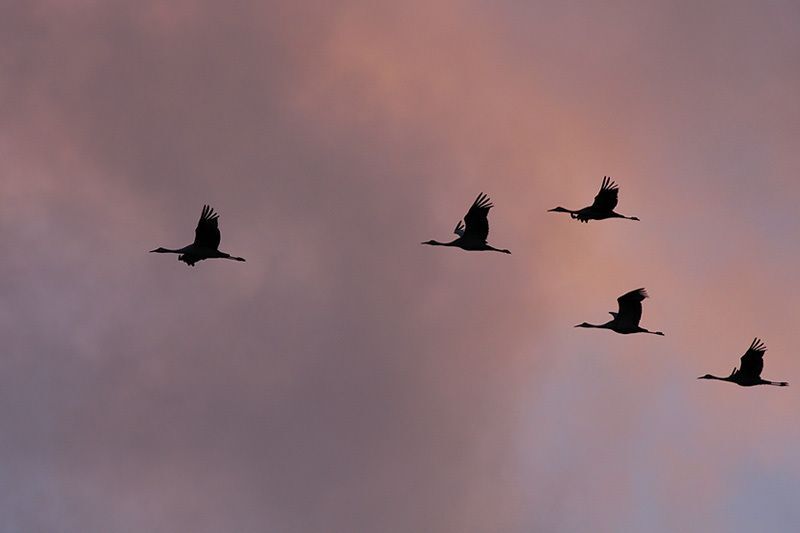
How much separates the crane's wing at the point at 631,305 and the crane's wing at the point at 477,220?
7.63m

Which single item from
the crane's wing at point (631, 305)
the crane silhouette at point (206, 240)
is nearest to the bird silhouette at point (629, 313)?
the crane's wing at point (631, 305)

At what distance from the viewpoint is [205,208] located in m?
54.5

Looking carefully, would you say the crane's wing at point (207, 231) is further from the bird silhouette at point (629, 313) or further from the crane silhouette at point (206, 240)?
the bird silhouette at point (629, 313)

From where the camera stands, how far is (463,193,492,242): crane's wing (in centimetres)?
5925

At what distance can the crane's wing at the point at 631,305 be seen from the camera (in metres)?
60.7

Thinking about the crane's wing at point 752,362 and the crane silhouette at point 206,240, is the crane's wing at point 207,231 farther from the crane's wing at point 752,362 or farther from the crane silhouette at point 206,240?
the crane's wing at point 752,362

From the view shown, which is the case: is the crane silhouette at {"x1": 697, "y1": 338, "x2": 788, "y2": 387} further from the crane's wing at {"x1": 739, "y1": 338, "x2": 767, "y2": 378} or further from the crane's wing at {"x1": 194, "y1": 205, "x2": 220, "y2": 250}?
the crane's wing at {"x1": 194, "y1": 205, "x2": 220, "y2": 250}

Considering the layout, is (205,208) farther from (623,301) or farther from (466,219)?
(623,301)

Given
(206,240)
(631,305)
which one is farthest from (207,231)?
(631,305)

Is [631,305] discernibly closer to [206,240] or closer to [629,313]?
[629,313]

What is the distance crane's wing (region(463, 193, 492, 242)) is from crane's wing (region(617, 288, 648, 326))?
25.0 feet

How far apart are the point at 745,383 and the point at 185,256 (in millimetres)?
28710

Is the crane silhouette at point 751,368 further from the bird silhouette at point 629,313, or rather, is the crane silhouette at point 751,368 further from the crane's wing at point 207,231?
the crane's wing at point 207,231

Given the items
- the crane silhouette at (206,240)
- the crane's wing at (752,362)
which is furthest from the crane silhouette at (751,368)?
the crane silhouette at (206,240)
